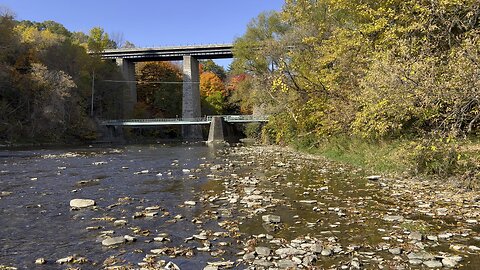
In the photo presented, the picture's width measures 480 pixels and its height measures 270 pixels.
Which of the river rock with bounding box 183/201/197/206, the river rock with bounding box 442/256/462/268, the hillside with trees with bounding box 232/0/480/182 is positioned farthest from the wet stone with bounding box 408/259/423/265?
the river rock with bounding box 183/201/197/206

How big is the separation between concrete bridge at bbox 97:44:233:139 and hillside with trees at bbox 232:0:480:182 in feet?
106

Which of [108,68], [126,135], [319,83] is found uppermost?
[108,68]

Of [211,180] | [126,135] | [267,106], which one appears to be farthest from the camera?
[126,135]

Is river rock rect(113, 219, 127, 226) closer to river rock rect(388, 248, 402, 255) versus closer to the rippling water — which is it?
the rippling water

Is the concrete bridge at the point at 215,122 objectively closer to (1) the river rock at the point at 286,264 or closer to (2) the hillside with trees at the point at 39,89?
(2) the hillside with trees at the point at 39,89

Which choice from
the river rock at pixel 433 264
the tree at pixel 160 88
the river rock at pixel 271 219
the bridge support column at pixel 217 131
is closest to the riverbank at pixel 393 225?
the river rock at pixel 433 264

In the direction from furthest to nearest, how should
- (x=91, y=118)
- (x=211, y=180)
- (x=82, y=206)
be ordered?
1. (x=91, y=118)
2. (x=211, y=180)
3. (x=82, y=206)

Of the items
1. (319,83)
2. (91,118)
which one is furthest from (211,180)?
(91,118)

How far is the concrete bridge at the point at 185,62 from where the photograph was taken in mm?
68500

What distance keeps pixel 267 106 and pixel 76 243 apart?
84.0 feet

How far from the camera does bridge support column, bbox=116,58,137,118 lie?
233 feet

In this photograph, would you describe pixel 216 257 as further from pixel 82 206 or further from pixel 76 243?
pixel 82 206

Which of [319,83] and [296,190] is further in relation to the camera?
[319,83]

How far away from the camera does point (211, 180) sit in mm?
13609
